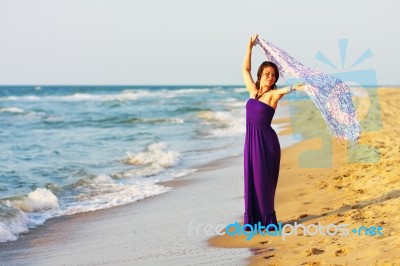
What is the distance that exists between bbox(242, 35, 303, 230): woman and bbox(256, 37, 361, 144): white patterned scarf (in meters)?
0.30

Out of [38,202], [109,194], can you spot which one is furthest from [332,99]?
[38,202]

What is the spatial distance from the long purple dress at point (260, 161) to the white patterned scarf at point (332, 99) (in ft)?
1.64

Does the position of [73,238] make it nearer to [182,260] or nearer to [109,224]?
[109,224]

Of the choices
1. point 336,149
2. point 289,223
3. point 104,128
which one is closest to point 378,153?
point 336,149

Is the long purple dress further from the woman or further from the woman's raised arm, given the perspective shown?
the woman's raised arm

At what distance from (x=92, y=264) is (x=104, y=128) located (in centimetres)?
1747

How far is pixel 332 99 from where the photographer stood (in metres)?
5.75

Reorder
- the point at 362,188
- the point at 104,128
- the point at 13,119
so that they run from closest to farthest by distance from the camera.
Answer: the point at 362,188, the point at 104,128, the point at 13,119

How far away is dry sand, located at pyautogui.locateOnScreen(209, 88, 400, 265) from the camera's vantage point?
4.64m

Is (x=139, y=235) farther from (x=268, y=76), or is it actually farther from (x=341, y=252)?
(x=341, y=252)

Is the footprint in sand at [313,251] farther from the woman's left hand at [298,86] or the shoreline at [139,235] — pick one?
the woman's left hand at [298,86]

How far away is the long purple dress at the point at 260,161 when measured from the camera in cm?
564

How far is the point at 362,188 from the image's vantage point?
689cm

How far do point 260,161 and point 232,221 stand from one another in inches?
42.8
